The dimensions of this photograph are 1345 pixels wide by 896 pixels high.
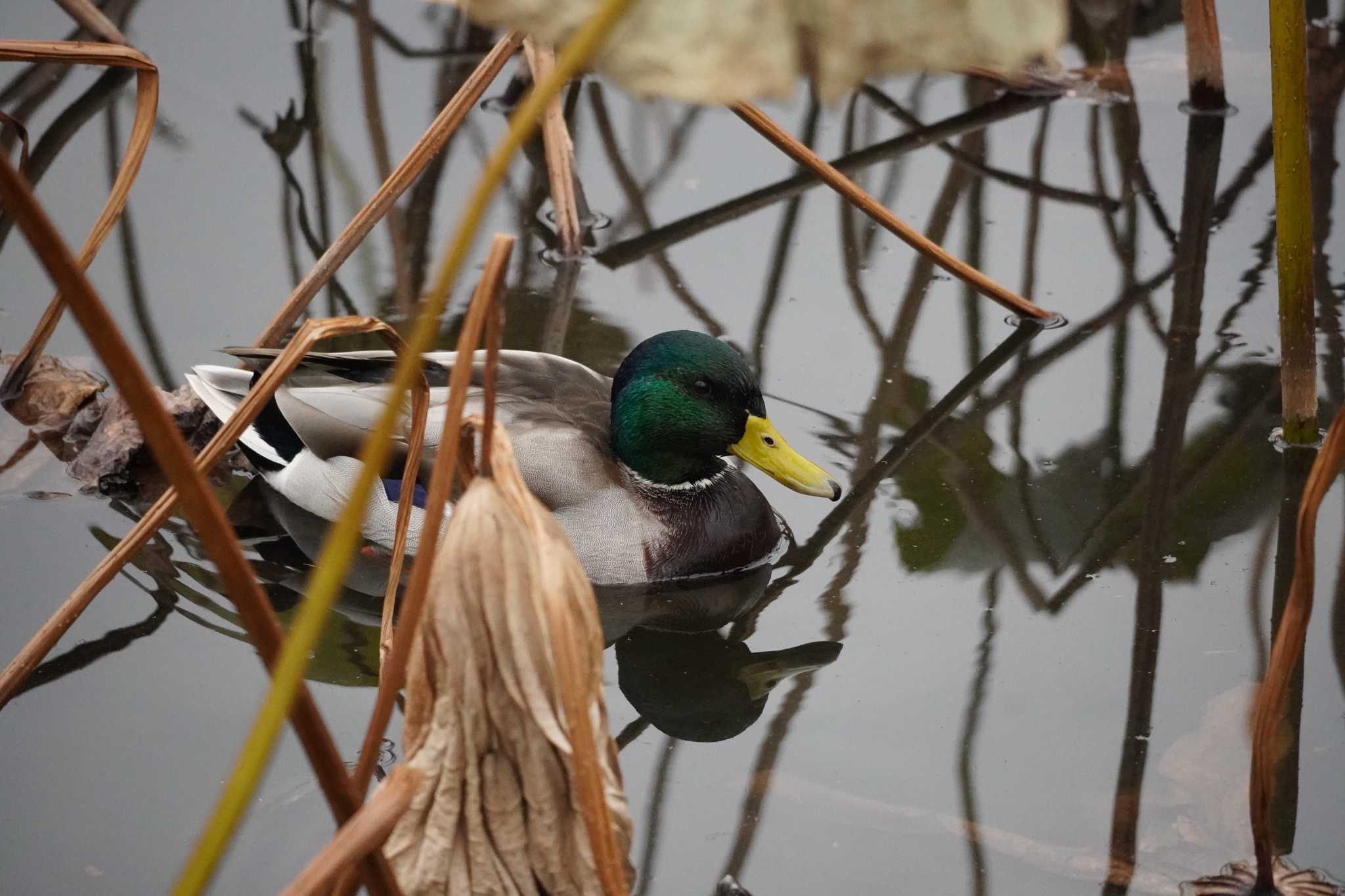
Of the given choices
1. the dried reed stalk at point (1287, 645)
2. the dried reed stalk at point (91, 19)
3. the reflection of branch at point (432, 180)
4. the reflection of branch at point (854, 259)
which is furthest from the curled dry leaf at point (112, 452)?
the dried reed stalk at point (1287, 645)

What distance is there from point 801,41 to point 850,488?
325 cm

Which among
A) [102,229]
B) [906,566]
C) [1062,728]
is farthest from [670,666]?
[102,229]

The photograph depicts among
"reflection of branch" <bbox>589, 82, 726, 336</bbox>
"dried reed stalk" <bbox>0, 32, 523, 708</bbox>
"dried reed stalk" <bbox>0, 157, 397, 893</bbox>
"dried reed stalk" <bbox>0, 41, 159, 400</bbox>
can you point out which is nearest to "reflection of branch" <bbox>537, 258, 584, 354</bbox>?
"reflection of branch" <bbox>589, 82, 726, 336</bbox>

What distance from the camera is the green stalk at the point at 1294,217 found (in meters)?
3.11

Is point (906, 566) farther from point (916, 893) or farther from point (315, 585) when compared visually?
point (315, 585)

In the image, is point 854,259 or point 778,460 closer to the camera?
Result: point 778,460

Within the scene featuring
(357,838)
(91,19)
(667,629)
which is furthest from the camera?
(91,19)

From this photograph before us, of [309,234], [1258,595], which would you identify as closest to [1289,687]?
[1258,595]

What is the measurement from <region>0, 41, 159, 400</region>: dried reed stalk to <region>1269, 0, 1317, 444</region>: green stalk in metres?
2.40

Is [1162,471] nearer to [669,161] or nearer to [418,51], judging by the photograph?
[669,161]

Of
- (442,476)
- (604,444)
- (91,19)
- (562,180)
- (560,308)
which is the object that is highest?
(91,19)

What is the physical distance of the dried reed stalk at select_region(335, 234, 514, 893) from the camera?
149 centimetres

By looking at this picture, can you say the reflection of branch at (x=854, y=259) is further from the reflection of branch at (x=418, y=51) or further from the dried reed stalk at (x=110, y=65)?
the dried reed stalk at (x=110, y=65)

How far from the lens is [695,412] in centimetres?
427
